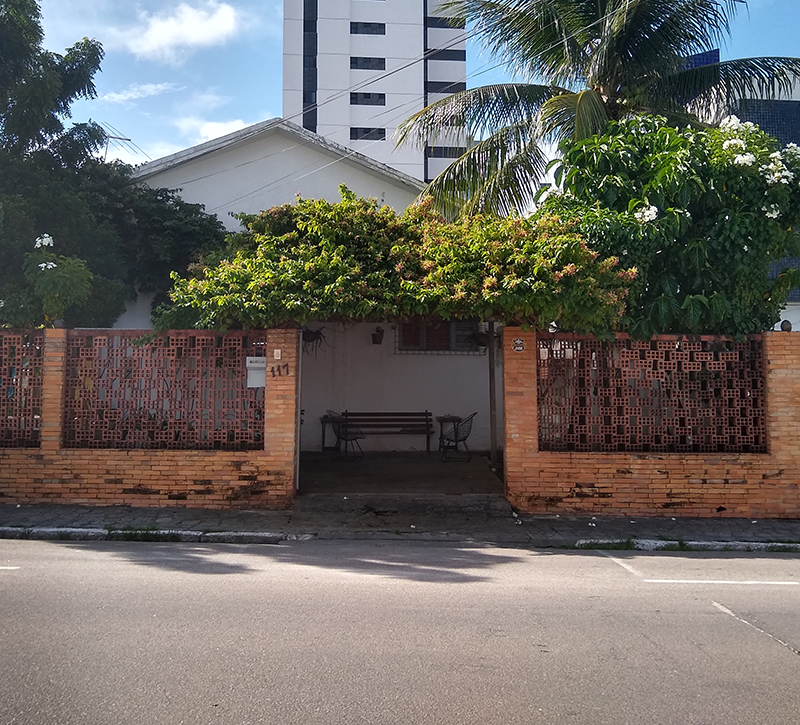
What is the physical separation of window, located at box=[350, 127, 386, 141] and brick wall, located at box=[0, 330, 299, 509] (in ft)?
135

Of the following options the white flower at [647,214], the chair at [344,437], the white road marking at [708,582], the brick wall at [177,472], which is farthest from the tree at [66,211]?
the white road marking at [708,582]

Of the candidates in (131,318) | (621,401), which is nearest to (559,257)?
(621,401)

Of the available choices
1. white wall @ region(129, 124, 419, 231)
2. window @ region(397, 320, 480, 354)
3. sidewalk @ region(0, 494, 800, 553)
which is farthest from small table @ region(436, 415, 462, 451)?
white wall @ region(129, 124, 419, 231)

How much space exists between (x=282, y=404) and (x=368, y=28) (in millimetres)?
48193

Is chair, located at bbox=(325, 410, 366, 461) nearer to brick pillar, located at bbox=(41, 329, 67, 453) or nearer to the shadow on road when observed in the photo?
brick pillar, located at bbox=(41, 329, 67, 453)

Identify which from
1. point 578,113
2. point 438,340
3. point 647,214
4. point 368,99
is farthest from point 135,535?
point 368,99

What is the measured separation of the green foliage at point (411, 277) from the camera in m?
8.47

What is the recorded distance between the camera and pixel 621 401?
981 centimetres

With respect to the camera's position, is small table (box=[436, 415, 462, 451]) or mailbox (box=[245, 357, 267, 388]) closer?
mailbox (box=[245, 357, 267, 388])

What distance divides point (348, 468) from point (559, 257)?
619 centimetres

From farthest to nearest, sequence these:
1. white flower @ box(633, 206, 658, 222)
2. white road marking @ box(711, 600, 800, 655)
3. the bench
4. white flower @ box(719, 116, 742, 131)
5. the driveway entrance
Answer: the bench < the driveway entrance < white flower @ box(719, 116, 742, 131) < white flower @ box(633, 206, 658, 222) < white road marking @ box(711, 600, 800, 655)

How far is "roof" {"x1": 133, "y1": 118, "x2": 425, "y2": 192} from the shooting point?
14750 mm

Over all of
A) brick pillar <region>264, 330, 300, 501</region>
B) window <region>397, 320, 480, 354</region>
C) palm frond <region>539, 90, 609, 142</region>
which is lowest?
Answer: brick pillar <region>264, 330, 300, 501</region>

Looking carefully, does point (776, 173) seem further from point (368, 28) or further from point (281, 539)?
point (368, 28)
